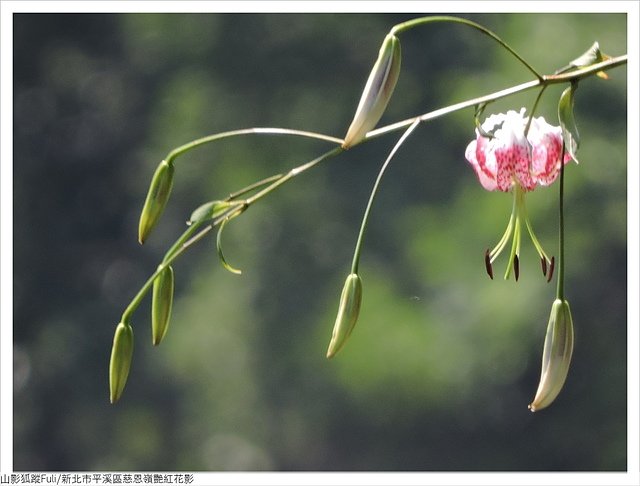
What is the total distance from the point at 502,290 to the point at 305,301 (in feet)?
3.22

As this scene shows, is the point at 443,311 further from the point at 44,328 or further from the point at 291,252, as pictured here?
the point at 44,328

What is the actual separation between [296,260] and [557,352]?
483cm

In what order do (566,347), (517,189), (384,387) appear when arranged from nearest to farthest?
1. (566,347)
2. (517,189)
3. (384,387)

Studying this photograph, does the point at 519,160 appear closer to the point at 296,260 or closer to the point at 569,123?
the point at 569,123

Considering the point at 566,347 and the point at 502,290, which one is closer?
the point at 566,347

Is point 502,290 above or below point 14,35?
below

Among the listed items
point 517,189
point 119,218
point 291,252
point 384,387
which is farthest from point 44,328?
point 517,189

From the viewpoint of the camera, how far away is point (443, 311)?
17.6 ft

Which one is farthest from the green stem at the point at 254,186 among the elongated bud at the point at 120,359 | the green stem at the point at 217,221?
the elongated bud at the point at 120,359

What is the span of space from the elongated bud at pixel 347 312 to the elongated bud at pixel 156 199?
0.13 meters

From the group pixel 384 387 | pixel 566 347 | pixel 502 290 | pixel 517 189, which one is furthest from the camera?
pixel 384 387

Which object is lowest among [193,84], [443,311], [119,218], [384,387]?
[384,387]

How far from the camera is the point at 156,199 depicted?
0.81 meters

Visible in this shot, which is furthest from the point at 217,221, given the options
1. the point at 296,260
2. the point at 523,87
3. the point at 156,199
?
the point at 296,260
